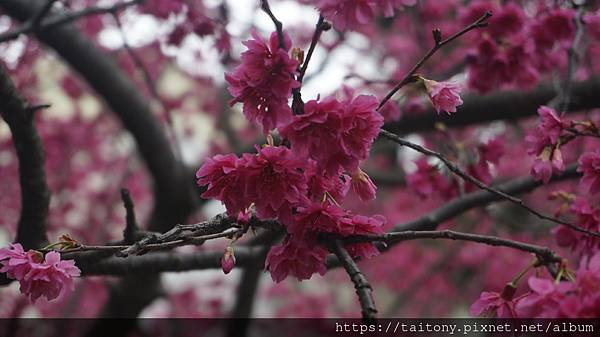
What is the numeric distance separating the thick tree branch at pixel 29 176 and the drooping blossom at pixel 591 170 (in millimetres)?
1782

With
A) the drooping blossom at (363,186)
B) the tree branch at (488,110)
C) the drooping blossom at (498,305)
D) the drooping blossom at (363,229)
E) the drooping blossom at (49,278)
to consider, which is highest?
the tree branch at (488,110)

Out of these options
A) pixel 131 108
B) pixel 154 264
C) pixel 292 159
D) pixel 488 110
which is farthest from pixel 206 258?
pixel 488 110

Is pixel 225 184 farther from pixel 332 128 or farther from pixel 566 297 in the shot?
pixel 566 297

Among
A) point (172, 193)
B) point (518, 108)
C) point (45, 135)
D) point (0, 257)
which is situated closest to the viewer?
point (0, 257)

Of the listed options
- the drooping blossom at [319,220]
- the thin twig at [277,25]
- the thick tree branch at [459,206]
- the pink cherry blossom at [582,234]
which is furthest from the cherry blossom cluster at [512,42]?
the drooping blossom at [319,220]

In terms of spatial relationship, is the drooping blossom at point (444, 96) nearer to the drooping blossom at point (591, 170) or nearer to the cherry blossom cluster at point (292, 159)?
the cherry blossom cluster at point (292, 159)

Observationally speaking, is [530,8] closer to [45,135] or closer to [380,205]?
[380,205]

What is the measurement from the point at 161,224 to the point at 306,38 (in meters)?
2.26

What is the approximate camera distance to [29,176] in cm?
202

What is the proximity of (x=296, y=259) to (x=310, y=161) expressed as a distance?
263mm

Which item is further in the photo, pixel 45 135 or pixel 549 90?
pixel 45 135

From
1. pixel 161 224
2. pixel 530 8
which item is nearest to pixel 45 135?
pixel 161 224

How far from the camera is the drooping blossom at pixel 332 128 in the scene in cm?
126

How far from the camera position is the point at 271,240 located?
7.97 ft
